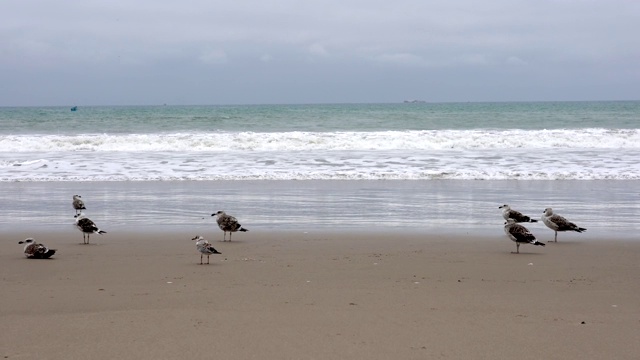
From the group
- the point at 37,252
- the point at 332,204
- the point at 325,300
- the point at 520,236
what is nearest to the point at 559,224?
the point at 520,236

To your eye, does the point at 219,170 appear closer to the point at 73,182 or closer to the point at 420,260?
the point at 73,182

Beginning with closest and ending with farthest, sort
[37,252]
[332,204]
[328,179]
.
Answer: [37,252]
[332,204]
[328,179]

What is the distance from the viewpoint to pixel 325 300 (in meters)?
6.41

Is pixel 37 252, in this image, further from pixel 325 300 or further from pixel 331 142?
pixel 331 142

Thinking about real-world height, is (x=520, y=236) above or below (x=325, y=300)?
above

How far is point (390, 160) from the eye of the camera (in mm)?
22781

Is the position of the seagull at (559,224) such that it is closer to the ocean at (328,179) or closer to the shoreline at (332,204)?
the shoreline at (332,204)

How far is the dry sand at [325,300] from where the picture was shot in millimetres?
5074

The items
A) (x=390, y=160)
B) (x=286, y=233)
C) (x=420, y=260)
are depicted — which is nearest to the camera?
(x=420, y=260)

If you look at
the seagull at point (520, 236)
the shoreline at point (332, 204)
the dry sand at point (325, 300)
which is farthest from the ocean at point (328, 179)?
the dry sand at point (325, 300)

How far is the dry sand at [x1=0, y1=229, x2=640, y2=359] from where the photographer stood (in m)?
5.07

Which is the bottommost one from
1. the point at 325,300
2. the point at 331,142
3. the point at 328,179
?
the point at 325,300

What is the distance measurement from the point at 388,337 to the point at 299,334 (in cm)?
63

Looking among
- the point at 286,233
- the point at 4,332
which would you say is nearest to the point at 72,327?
the point at 4,332
